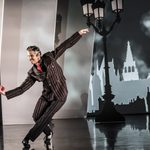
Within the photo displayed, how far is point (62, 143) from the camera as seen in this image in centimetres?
581

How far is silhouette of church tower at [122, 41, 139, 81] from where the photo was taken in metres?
13.6

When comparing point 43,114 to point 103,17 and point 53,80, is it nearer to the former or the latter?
point 53,80

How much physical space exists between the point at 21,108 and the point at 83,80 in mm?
2747

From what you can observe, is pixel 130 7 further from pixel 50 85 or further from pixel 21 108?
pixel 50 85

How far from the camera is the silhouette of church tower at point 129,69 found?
13.6 meters

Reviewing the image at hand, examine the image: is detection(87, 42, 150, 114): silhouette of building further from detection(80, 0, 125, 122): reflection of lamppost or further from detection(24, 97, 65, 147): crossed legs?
detection(24, 97, 65, 147): crossed legs

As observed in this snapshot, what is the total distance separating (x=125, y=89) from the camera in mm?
13727

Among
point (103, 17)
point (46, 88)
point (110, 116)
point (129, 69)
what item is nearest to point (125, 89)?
point (129, 69)

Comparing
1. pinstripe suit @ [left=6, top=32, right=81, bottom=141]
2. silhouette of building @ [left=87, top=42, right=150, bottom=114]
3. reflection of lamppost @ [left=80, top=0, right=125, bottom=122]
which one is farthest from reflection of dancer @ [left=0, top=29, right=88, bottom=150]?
silhouette of building @ [left=87, top=42, right=150, bottom=114]

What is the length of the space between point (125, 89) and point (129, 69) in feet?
2.22

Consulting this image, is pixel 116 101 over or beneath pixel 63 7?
beneath

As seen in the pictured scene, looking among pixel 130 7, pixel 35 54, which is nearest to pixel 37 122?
pixel 35 54

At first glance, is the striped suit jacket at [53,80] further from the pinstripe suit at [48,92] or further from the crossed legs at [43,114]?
the crossed legs at [43,114]

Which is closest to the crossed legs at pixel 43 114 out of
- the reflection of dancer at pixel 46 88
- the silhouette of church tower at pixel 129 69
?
the reflection of dancer at pixel 46 88
